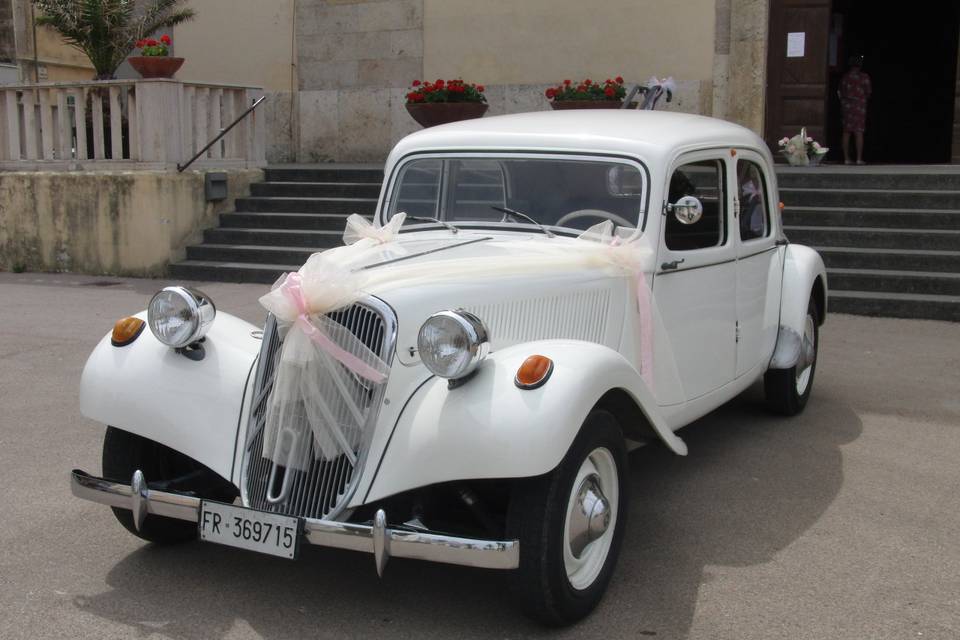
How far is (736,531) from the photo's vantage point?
14.4 ft

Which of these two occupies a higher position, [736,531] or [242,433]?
[242,433]

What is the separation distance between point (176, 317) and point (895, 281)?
7.45 metres

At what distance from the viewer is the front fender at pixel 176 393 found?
12.3 ft

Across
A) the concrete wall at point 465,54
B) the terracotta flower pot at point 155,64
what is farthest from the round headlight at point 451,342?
the concrete wall at point 465,54

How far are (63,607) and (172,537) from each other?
0.55 m

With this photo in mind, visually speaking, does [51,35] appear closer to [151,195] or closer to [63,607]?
[151,195]

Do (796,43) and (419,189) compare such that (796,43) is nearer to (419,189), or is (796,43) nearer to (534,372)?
(419,189)

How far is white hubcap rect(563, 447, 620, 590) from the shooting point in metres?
3.53

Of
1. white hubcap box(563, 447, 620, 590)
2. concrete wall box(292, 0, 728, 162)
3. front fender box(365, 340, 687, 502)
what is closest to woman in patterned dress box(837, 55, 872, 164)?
concrete wall box(292, 0, 728, 162)

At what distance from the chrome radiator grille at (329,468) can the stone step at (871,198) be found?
27.8 feet

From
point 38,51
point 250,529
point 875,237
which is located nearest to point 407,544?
point 250,529

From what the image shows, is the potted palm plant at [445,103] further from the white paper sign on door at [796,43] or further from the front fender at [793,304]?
the front fender at [793,304]

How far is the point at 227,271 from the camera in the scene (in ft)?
37.8

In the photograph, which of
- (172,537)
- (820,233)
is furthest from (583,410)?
(820,233)
